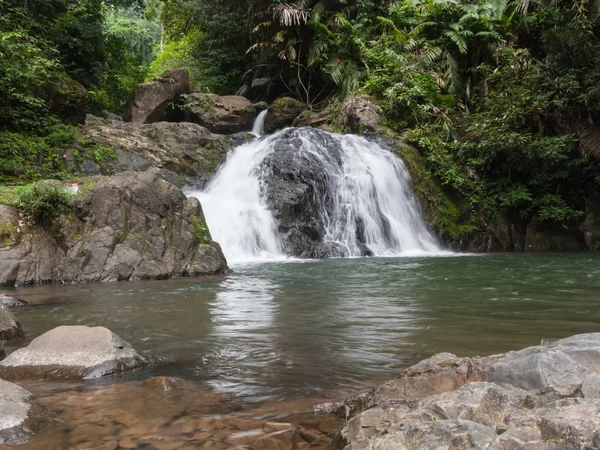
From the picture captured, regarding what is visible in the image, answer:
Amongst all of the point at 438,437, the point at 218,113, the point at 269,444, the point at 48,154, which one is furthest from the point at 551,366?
the point at 218,113

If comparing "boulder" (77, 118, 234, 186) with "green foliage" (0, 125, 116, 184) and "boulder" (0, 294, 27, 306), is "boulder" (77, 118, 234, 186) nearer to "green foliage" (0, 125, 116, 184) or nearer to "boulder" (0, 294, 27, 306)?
"green foliage" (0, 125, 116, 184)

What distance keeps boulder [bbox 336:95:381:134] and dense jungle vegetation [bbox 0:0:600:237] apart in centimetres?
58

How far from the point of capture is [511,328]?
5.09 metres

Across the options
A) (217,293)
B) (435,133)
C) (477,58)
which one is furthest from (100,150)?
(477,58)

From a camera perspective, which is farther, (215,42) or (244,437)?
(215,42)

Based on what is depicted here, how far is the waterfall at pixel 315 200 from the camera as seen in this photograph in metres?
13.4

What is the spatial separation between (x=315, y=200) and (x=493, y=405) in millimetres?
12682

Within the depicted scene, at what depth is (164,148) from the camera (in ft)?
54.5

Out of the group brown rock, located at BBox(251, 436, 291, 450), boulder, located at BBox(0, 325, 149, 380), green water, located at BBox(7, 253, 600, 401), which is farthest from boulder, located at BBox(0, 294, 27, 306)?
brown rock, located at BBox(251, 436, 291, 450)

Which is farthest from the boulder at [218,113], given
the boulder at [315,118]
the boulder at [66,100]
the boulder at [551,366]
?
the boulder at [551,366]

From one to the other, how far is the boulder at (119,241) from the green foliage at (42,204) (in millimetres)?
172

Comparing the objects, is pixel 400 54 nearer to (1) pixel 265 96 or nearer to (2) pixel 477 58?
(2) pixel 477 58

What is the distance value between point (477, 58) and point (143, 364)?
1999 centimetres

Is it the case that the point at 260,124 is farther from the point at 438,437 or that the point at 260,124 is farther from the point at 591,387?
the point at 438,437
